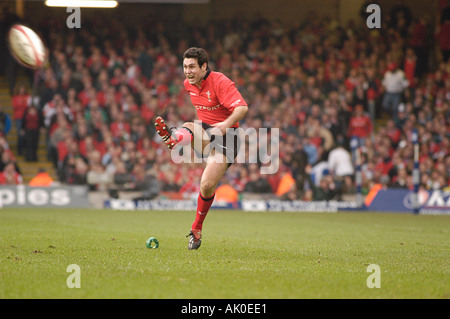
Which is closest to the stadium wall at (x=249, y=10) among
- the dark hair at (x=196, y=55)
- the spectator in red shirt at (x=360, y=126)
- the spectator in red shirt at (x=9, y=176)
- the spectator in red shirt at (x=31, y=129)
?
the spectator in red shirt at (x=360, y=126)

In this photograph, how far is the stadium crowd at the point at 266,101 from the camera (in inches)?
760

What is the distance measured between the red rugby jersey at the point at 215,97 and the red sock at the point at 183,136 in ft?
1.93

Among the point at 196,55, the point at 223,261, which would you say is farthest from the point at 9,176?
the point at 223,261

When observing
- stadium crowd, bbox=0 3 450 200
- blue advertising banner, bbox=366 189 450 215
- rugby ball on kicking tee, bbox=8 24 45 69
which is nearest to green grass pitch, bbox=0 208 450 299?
rugby ball on kicking tee, bbox=8 24 45 69

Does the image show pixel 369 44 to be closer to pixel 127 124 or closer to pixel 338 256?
pixel 127 124

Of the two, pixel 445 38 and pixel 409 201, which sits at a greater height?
pixel 445 38

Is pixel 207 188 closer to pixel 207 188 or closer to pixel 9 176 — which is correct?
pixel 207 188

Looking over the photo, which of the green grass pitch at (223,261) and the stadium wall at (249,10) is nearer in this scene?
the green grass pitch at (223,261)

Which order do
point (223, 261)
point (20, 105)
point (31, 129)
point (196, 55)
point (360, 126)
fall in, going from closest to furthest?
point (223, 261) < point (196, 55) < point (31, 129) < point (360, 126) < point (20, 105)

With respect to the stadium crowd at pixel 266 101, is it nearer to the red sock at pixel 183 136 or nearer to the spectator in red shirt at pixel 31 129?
the spectator in red shirt at pixel 31 129

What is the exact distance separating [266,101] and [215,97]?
536 inches

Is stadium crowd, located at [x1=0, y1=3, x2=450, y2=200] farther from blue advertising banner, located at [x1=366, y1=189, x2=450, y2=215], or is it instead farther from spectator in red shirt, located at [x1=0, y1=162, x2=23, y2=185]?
blue advertising banner, located at [x1=366, y1=189, x2=450, y2=215]

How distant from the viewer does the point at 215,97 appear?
8680 mm

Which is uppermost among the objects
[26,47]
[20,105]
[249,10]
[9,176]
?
[249,10]
